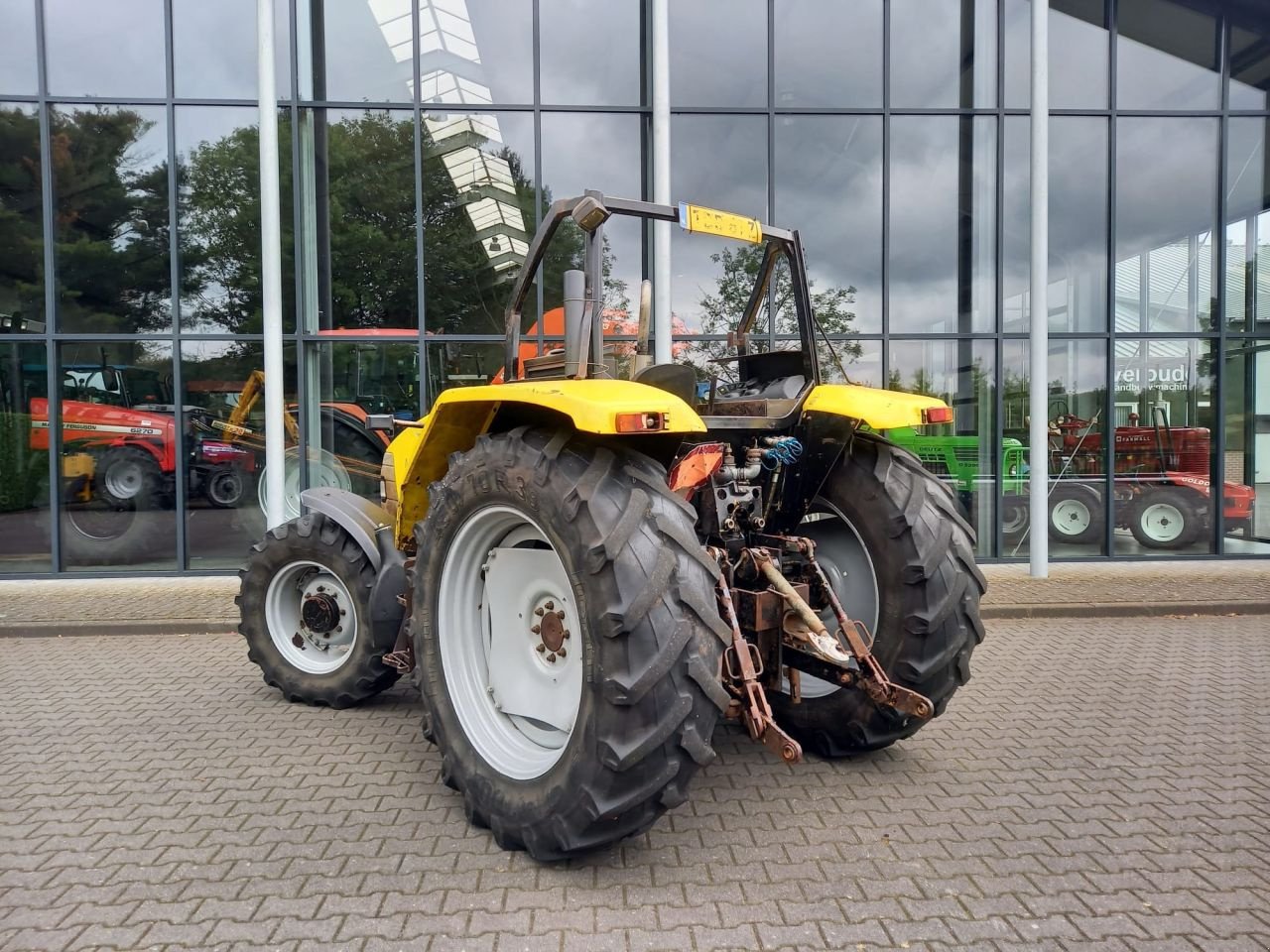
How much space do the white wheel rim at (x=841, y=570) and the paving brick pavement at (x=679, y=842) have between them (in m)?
0.41

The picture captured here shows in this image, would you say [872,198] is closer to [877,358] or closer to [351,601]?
[877,358]

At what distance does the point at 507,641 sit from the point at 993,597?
5.95 meters

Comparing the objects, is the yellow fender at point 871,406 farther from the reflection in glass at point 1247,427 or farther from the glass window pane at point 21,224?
the glass window pane at point 21,224

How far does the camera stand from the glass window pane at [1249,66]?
9.85m

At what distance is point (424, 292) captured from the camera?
9.31 m

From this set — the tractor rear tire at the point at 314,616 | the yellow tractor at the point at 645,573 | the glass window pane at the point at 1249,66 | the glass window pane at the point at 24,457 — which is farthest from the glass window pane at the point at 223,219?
the glass window pane at the point at 1249,66

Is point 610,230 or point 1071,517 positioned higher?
point 610,230

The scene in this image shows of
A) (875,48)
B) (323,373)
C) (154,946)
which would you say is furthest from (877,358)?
(154,946)

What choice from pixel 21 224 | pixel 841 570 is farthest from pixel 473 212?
pixel 841 570

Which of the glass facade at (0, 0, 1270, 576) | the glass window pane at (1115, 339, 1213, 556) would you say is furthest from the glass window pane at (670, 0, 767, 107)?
the glass window pane at (1115, 339, 1213, 556)

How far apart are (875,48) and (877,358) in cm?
362

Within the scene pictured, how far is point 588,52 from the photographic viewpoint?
9.63m

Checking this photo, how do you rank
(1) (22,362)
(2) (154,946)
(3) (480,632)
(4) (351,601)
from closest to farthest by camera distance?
1. (2) (154,946)
2. (3) (480,632)
3. (4) (351,601)
4. (1) (22,362)

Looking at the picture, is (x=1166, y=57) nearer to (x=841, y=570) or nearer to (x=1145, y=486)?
(x=1145, y=486)
